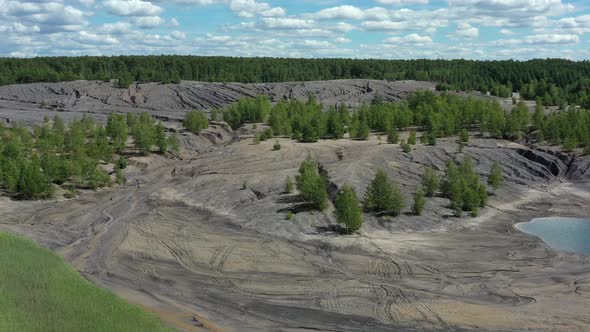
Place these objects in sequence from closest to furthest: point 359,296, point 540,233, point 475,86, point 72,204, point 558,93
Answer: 1. point 359,296
2. point 540,233
3. point 72,204
4. point 558,93
5. point 475,86

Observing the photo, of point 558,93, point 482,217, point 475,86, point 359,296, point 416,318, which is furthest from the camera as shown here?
point 475,86

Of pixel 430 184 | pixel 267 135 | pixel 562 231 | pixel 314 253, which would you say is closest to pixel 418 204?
pixel 430 184

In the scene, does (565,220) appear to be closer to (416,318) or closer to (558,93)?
(416,318)

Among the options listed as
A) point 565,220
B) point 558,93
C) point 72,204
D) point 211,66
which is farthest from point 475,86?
point 72,204

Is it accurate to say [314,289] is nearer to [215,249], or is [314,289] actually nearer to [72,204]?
[215,249]

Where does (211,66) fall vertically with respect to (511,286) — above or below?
above

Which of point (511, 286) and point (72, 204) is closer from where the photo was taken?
point (511, 286)

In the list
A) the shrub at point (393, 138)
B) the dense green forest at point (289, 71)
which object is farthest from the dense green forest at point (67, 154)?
the dense green forest at point (289, 71)
